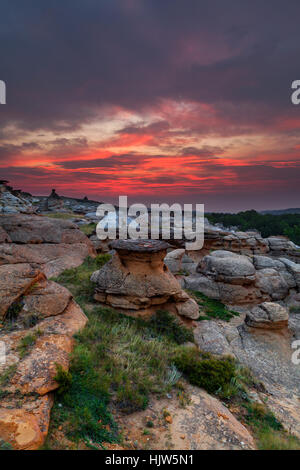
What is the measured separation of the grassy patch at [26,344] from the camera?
5127mm

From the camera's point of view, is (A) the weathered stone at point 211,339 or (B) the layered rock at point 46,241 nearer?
(A) the weathered stone at point 211,339

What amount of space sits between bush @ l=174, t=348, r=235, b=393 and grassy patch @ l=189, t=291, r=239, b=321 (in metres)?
6.24

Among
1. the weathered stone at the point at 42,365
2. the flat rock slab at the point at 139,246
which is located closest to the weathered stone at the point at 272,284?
the flat rock slab at the point at 139,246

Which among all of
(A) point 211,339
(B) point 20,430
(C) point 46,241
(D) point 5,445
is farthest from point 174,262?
(D) point 5,445

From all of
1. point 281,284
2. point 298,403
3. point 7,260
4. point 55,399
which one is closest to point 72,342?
point 55,399

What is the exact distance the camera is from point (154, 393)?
558 cm

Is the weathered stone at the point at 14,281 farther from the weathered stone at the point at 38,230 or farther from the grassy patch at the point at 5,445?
the weathered stone at the point at 38,230

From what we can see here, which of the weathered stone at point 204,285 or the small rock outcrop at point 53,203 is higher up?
the small rock outcrop at point 53,203

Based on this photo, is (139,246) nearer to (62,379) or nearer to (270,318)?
(62,379)

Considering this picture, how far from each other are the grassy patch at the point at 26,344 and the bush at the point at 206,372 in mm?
3975

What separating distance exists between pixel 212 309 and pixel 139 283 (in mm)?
6524

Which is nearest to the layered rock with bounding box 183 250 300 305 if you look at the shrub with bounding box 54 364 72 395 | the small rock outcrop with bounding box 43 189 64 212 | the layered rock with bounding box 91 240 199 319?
the layered rock with bounding box 91 240 199 319

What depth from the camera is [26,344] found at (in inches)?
211
